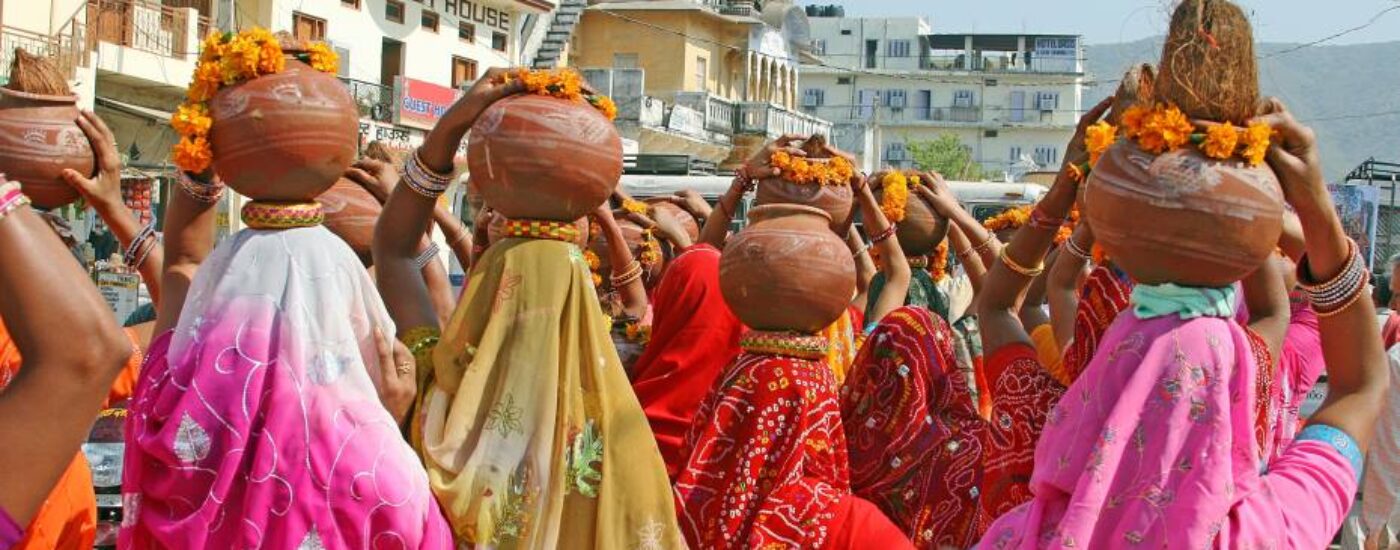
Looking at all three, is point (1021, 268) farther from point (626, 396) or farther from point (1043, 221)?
point (626, 396)

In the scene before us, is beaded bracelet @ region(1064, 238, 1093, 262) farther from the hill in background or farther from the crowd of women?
Result: the hill in background

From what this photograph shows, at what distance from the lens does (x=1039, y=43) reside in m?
98.4

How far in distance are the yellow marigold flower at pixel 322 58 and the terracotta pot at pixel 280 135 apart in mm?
102

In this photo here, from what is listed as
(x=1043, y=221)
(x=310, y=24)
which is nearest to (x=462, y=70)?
(x=310, y=24)

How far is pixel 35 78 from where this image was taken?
5.53 meters

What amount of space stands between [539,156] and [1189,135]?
182 cm

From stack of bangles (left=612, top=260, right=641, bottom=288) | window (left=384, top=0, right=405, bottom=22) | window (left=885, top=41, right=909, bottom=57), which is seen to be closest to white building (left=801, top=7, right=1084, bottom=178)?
window (left=885, top=41, right=909, bottom=57)

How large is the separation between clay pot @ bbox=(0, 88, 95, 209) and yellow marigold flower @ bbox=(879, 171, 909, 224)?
340cm

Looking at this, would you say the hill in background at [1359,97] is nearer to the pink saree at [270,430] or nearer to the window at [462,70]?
the window at [462,70]

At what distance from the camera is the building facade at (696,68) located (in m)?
44.6

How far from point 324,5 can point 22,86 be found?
30.0 metres

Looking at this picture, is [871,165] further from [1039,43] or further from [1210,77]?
[1210,77]

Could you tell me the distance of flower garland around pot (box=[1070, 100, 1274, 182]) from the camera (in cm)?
384

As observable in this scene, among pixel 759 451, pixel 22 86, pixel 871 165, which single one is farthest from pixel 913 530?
pixel 871 165
